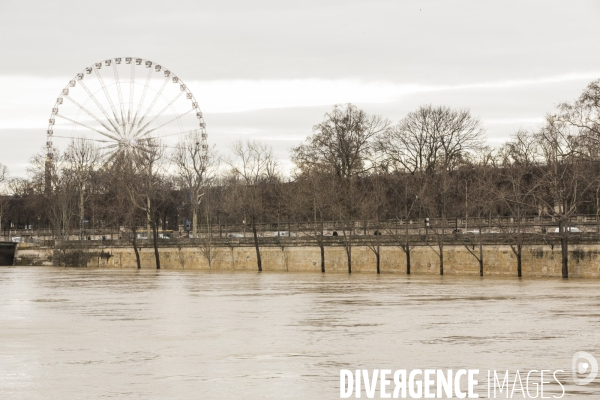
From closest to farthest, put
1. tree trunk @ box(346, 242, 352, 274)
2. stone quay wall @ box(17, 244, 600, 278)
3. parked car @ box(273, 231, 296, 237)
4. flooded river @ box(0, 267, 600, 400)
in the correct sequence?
flooded river @ box(0, 267, 600, 400) → stone quay wall @ box(17, 244, 600, 278) → tree trunk @ box(346, 242, 352, 274) → parked car @ box(273, 231, 296, 237)

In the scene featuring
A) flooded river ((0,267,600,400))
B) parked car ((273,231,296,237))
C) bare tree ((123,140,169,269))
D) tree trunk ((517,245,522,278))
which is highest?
bare tree ((123,140,169,269))

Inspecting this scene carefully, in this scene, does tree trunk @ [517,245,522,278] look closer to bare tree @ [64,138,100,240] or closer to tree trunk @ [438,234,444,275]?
tree trunk @ [438,234,444,275]

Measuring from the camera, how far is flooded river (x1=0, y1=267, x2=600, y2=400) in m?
17.7

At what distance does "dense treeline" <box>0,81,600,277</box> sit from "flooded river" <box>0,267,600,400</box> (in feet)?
60.3

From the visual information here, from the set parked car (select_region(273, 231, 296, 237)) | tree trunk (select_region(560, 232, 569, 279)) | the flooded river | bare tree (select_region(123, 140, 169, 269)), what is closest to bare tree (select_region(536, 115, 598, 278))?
tree trunk (select_region(560, 232, 569, 279))

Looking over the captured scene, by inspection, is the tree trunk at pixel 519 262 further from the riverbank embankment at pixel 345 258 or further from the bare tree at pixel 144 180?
the bare tree at pixel 144 180

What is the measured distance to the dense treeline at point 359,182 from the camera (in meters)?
62.3

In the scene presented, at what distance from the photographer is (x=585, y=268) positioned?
55.3 meters

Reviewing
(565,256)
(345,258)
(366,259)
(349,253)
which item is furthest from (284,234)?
(565,256)

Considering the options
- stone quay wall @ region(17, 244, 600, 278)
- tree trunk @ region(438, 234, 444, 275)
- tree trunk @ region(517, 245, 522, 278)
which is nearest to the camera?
stone quay wall @ region(17, 244, 600, 278)

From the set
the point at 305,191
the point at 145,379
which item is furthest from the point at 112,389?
the point at 305,191

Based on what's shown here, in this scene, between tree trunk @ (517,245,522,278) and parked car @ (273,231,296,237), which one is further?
parked car @ (273,231,296,237)

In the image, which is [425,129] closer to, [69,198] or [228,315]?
[69,198]

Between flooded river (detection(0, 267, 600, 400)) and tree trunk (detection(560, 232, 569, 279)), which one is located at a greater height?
tree trunk (detection(560, 232, 569, 279))
